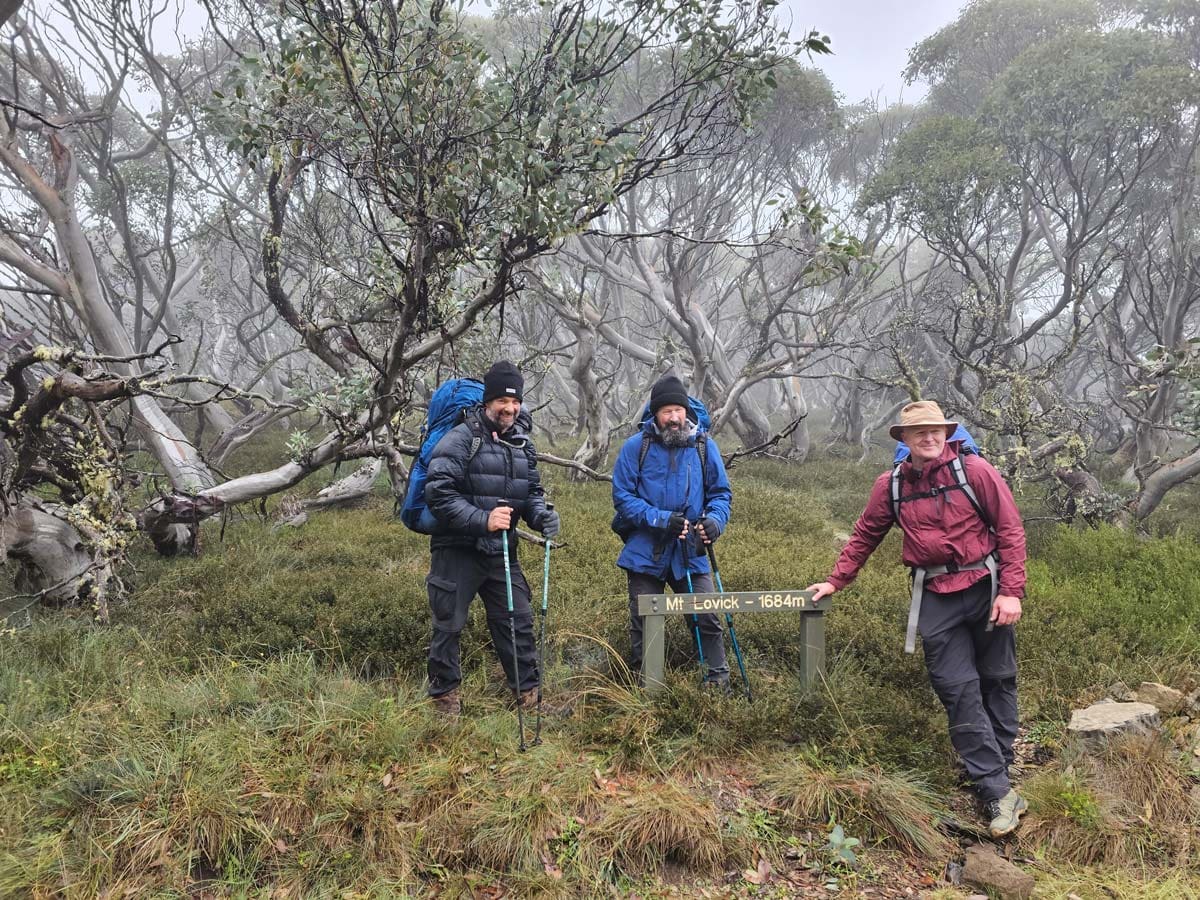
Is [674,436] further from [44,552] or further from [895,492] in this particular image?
[44,552]

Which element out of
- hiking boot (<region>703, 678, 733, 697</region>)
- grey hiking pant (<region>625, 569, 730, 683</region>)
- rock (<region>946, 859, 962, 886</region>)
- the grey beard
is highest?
the grey beard

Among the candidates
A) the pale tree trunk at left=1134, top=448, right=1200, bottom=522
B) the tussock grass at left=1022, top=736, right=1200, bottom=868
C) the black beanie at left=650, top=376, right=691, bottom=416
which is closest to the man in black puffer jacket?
the black beanie at left=650, top=376, right=691, bottom=416

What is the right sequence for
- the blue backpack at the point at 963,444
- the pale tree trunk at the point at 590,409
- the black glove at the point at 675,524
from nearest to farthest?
the blue backpack at the point at 963,444 → the black glove at the point at 675,524 → the pale tree trunk at the point at 590,409

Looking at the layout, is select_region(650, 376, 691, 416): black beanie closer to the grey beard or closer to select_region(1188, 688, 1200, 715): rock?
the grey beard

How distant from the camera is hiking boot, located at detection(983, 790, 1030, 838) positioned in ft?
11.3

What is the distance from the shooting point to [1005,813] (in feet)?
11.4

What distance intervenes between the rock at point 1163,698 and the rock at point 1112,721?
387mm

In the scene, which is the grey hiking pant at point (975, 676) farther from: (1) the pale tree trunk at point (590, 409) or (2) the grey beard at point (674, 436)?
(1) the pale tree trunk at point (590, 409)

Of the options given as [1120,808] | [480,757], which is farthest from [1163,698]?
[480,757]

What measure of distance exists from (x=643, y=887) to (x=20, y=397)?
5.27 metres

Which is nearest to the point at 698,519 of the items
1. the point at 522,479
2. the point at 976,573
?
the point at 522,479

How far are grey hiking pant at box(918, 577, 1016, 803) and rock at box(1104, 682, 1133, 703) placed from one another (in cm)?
153

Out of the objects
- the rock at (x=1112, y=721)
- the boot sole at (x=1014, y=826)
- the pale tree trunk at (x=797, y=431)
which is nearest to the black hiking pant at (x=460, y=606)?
the boot sole at (x=1014, y=826)

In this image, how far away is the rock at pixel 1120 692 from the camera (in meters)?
4.74
